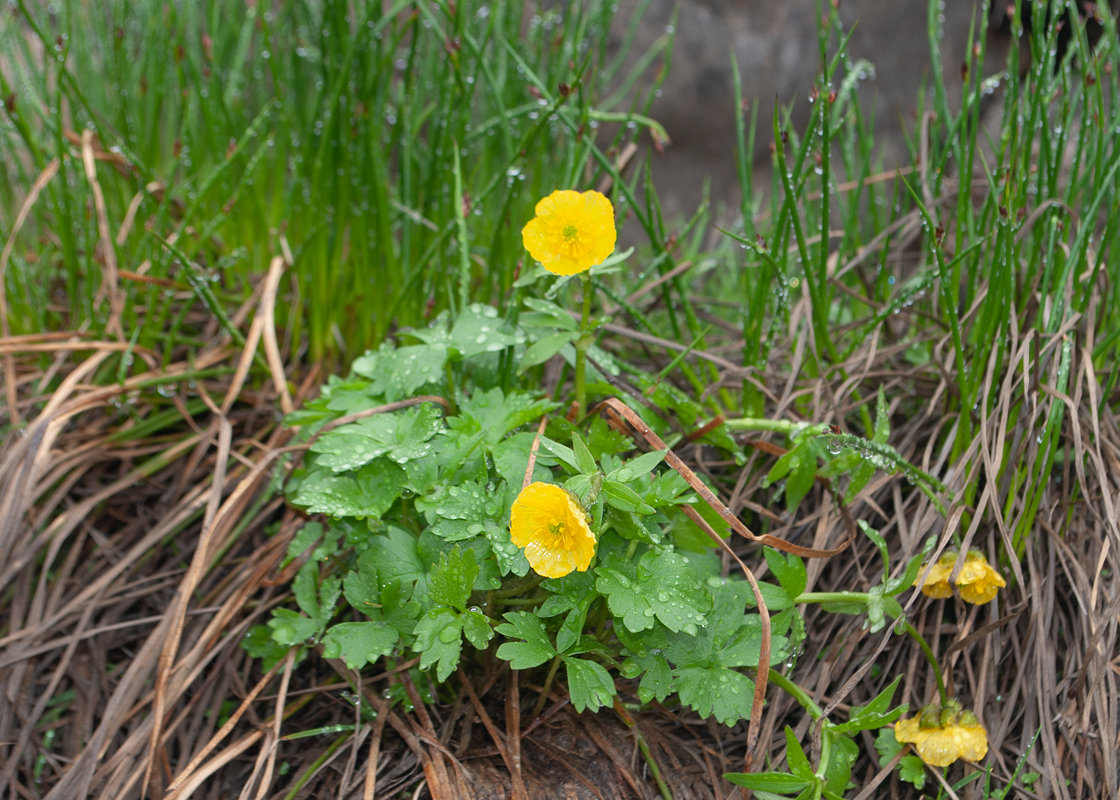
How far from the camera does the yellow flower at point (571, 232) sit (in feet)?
3.39

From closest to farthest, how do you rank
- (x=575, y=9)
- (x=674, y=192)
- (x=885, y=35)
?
1. (x=575, y=9)
2. (x=885, y=35)
3. (x=674, y=192)

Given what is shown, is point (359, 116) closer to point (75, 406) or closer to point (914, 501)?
point (75, 406)

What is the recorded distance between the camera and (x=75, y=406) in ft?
4.79

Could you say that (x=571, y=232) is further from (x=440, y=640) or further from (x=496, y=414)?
(x=440, y=640)

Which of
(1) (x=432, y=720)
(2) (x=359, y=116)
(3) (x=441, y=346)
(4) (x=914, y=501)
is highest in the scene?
(2) (x=359, y=116)

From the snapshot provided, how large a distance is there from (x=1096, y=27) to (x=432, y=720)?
3.31 metres

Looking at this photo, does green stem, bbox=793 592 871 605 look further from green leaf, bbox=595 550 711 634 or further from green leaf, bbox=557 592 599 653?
green leaf, bbox=557 592 599 653

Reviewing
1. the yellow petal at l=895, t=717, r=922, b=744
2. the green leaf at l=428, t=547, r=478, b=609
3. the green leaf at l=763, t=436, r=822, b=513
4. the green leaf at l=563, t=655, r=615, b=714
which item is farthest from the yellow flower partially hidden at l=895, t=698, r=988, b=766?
the green leaf at l=428, t=547, r=478, b=609

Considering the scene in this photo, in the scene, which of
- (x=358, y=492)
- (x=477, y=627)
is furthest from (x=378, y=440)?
(x=477, y=627)

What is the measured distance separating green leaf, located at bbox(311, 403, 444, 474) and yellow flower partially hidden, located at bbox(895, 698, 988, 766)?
0.80 m

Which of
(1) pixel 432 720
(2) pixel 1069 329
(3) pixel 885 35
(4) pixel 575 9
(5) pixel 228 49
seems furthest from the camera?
(3) pixel 885 35

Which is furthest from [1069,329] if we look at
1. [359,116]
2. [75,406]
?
[75,406]

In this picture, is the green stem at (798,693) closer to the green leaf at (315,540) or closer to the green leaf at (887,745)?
the green leaf at (887,745)

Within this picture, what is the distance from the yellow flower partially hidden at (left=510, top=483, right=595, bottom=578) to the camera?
87 cm
